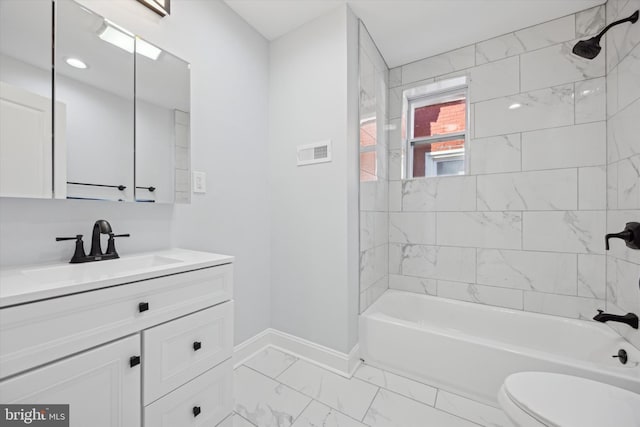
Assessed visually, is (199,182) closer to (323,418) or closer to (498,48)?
(323,418)

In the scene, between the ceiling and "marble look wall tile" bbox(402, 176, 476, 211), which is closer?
the ceiling

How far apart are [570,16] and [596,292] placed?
6.46 ft

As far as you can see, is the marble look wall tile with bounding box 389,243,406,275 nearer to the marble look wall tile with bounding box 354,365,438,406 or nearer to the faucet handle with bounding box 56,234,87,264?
the marble look wall tile with bounding box 354,365,438,406

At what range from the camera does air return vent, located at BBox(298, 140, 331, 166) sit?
1.85 m

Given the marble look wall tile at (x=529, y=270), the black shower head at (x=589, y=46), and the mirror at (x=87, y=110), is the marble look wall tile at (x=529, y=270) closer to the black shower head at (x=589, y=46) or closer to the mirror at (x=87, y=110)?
the black shower head at (x=589, y=46)

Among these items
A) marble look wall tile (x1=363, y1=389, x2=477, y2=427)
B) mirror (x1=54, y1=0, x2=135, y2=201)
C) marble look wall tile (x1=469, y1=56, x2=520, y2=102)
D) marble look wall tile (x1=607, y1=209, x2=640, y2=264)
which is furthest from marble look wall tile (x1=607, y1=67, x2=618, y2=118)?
mirror (x1=54, y1=0, x2=135, y2=201)

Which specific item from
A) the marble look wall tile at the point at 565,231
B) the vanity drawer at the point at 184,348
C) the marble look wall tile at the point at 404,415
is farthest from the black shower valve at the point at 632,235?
the vanity drawer at the point at 184,348

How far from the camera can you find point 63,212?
1.12 meters

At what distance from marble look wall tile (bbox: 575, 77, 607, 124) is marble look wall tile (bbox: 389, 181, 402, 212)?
133cm

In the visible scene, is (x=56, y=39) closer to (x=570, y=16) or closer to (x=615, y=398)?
(x=615, y=398)

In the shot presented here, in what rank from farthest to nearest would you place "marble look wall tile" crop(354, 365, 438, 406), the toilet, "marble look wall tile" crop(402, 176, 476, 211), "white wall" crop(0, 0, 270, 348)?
"marble look wall tile" crop(402, 176, 476, 211) < "marble look wall tile" crop(354, 365, 438, 406) < "white wall" crop(0, 0, 270, 348) < the toilet

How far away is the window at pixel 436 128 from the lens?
2320 millimetres

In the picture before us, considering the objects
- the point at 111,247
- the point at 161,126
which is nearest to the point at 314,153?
the point at 161,126

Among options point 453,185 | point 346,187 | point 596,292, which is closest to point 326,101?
point 346,187
